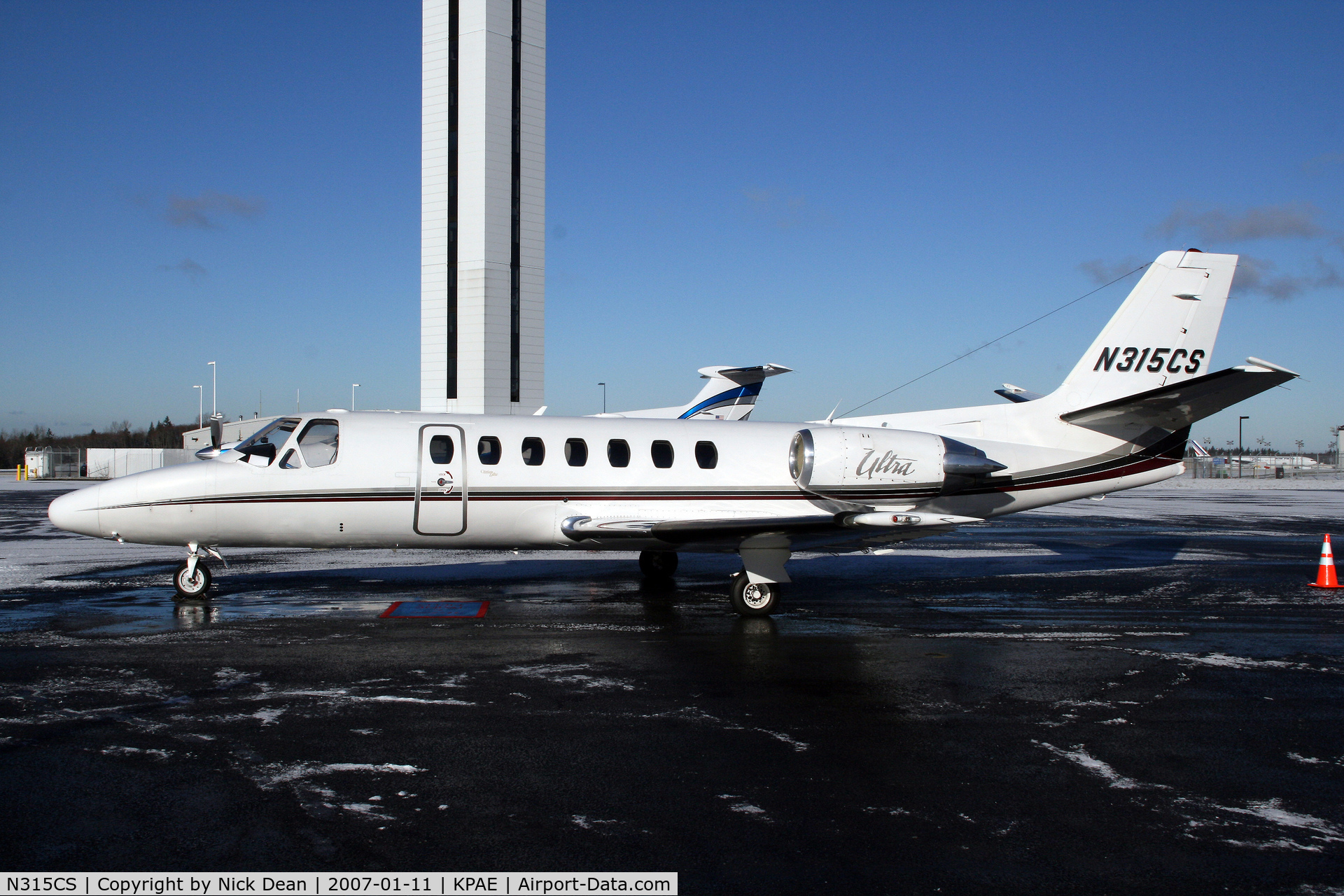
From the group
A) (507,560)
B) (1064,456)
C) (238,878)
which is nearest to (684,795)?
(238,878)

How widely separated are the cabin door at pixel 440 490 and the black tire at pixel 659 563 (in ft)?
12.7

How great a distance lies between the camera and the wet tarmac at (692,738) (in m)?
4.89

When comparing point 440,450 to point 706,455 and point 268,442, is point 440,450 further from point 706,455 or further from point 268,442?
point 706,455

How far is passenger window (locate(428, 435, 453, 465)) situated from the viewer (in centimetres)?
1266

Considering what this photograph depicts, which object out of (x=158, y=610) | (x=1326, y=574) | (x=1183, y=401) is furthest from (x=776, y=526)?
(x=1326, y=574)

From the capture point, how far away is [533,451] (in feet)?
42.5

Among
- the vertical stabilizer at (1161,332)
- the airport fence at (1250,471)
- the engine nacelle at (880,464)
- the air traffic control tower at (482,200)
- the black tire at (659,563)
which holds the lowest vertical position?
the black tire at (659,563)

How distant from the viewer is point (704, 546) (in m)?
12.7

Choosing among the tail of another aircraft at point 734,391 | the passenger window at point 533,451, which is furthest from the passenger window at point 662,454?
the tail of another aircraft at point 734,391

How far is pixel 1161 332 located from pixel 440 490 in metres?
11.4

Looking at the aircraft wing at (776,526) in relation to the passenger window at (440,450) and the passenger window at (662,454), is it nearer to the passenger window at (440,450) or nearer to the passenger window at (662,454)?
the passenger window at (662,454)

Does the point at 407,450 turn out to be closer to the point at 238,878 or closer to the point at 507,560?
the point at 507,560

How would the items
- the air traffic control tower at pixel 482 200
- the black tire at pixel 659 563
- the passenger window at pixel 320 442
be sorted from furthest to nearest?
the air traffic control tower at pixel 482 200 → the black tire at pixel 659 563 → the passenger window at pixel 320 442

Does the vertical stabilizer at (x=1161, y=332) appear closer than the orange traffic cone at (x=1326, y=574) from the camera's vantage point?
Yes
